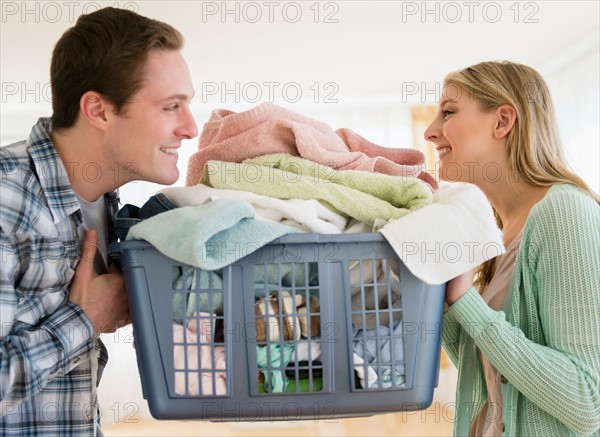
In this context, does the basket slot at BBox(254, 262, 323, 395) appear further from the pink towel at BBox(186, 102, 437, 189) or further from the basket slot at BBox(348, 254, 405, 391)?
the pink towel at BBox(186, 102, 437, 189)

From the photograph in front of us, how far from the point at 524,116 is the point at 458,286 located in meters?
0.56

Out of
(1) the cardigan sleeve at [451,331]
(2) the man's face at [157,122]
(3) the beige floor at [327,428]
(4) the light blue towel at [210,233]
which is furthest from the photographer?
(3) the beige floor at [327,428]

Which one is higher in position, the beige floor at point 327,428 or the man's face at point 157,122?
the man's face at point 157,122

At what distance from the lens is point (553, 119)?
1.59 metres

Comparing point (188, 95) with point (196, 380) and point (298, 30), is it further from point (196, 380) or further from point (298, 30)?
point (298, 30)

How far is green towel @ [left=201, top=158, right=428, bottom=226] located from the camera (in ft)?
3.44

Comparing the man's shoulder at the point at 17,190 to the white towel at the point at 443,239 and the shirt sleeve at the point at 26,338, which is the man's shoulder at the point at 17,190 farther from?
the white towel at the point at 443,239

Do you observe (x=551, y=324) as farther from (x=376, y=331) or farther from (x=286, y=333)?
(x=286, y=333)

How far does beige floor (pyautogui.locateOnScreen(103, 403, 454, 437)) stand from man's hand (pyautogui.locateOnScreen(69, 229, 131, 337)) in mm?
3939

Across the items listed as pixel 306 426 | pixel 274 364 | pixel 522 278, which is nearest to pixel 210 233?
pixel 274 364

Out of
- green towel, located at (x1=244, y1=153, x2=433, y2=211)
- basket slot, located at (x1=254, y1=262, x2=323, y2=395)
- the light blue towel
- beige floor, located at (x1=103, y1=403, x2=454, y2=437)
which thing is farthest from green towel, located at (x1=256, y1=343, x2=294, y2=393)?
beige floor, located at (x1=103, y1=403, x2=454, y2=437)

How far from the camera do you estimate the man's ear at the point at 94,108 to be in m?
1.23

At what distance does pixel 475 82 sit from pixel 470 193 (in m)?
0.62

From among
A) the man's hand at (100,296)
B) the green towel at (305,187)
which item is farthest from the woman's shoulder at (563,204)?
the man's hand at (100,296)
